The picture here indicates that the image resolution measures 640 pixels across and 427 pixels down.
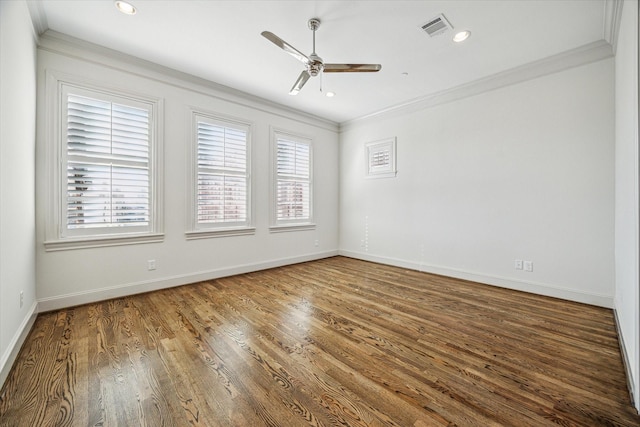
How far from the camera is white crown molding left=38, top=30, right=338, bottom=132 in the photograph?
285 cm

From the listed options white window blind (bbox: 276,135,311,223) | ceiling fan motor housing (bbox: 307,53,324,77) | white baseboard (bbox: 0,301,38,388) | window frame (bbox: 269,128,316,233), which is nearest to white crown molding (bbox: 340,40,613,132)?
window frame (bbox: 269,128,316,233)

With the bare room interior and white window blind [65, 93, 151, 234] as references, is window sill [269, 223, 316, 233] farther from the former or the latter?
white window blind [65, 93, 151, 234]

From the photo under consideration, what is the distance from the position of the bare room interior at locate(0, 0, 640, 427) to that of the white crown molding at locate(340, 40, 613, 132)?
0.9 inches

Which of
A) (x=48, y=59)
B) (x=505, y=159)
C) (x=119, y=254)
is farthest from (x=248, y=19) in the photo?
(x=505, y=159)

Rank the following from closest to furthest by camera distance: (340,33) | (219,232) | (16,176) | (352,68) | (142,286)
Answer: (16,176)
(352,68)
(340,33)
(142,286)
(219,232)

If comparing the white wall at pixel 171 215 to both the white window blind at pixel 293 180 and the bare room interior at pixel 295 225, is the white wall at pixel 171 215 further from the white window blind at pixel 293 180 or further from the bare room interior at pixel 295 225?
the white window blind at pixel 293 180

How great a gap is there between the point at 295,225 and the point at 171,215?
7.24ft

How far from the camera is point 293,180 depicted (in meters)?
5.21

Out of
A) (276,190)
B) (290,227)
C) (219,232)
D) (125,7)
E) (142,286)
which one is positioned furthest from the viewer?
(290,227)

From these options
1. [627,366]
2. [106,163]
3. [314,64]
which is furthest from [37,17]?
[627,366]

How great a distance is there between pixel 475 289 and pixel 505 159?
186 cm

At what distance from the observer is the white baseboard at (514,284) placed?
3033 millimetres

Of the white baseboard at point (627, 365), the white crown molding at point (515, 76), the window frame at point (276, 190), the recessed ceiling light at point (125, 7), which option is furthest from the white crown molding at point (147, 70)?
the white baseboard at point (627, 365)

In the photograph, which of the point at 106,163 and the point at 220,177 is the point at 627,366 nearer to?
the point at 220,177
